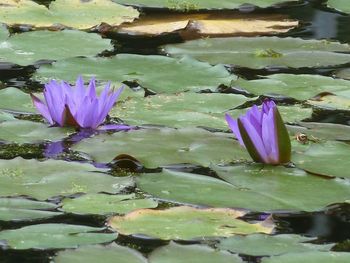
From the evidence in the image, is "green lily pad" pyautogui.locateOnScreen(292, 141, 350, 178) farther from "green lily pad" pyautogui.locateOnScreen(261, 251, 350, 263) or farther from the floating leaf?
the floating leaf

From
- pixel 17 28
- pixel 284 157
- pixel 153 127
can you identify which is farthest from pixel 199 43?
pixel 284 157

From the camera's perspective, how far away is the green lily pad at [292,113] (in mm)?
2535

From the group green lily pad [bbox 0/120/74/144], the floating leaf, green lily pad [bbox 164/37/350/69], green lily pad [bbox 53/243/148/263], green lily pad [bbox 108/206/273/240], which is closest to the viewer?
green lily pad [bbox 53/243/148/263]

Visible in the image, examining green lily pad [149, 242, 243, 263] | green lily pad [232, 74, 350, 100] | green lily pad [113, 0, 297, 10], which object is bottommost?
green lily pad [149, 242, 243, 263]

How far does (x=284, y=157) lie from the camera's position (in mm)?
2209

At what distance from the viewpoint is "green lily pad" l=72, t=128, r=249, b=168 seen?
2230mm

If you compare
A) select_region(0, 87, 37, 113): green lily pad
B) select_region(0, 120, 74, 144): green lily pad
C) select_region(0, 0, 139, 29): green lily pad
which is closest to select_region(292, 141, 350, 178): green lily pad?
select_region(0, 120, 74, 144): green lily pad

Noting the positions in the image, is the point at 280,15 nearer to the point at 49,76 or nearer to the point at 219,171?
the point at 49,76

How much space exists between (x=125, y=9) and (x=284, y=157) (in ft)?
5.00

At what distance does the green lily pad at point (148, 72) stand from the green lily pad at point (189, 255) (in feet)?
3.43

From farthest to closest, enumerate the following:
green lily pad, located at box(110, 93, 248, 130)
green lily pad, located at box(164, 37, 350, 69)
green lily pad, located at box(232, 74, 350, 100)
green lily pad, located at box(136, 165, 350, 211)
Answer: green lily pad, located at box(164, 37, 350, 69) → green lily pad, located at box(232, 74, 350, 100) → green lily pad, located at box(110, 93, 248, 130) → green lily pad, located at box(136, 165, 350, 211)

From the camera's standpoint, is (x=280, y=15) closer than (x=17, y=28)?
No

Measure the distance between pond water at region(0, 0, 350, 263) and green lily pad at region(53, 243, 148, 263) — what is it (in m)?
0.02

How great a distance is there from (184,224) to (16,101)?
0.88m
